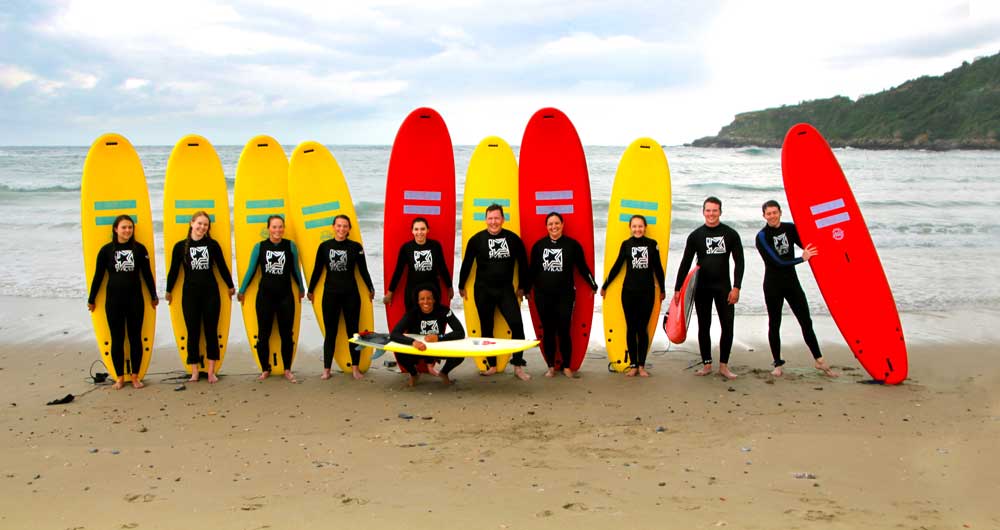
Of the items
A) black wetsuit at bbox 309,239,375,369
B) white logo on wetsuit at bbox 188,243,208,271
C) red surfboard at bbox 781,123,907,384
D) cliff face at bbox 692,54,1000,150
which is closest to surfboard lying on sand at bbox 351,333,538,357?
black wetsuit at bbox 309,239,375,369

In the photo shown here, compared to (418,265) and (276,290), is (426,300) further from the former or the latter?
(276,290)

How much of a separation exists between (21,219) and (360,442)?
1373 centimetres

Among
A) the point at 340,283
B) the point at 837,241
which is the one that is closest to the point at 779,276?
the point at 837,241

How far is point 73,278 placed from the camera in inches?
371

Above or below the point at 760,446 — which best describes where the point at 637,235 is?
above

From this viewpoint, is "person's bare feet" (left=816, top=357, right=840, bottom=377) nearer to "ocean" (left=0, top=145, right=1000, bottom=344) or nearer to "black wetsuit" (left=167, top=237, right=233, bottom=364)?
"ocean" (left=0, top=145, right=1000, bottom=344)

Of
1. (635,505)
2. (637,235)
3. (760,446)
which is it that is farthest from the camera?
(637,235)

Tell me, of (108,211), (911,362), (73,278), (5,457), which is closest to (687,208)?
(911,362)

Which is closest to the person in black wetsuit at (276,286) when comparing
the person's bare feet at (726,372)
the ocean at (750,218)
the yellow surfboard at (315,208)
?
the yellow surfboard at (315,208)

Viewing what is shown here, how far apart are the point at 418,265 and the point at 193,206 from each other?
192 cm

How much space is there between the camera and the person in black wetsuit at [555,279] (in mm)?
5531

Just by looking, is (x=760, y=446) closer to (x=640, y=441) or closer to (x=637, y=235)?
(x=640, y=441)

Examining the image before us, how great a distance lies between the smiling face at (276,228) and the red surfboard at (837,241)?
12.7 feet

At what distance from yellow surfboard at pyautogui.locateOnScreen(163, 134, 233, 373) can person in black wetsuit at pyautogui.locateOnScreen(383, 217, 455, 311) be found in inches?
53.9
